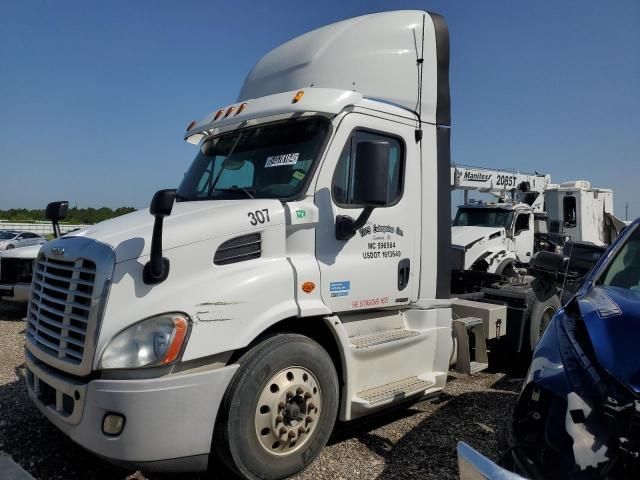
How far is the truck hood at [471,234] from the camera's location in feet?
39.1

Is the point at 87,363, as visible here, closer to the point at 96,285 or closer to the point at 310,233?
the point at 96,285

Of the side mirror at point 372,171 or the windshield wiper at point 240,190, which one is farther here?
the windshield wiper at point 240,190

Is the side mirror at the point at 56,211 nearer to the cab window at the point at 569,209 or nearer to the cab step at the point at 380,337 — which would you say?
the cab step at the point at 380,337

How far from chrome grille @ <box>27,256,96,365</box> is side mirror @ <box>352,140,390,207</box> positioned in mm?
1806

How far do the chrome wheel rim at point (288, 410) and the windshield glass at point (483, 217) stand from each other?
10172 mm

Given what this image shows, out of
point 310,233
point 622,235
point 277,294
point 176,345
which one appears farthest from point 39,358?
point 622,235

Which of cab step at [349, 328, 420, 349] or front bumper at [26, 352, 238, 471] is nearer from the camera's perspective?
front bumper at [26, 352, 238, 471]

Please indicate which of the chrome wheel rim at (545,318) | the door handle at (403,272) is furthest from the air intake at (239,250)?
the chrome wheel rim at (545,318)

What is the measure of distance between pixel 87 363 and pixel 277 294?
120 cm

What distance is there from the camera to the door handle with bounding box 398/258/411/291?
14.1ft

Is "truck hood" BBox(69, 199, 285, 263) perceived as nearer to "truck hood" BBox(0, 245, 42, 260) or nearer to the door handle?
the door handle

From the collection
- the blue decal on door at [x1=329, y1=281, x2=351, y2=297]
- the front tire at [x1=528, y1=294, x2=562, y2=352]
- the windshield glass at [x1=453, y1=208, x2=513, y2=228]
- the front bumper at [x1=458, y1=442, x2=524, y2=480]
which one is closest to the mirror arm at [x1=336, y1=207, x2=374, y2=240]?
the blue decal on door at [x1=329, y1=281, x2=351, y2=297]

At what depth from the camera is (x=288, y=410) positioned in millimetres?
3357

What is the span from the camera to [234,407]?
3092 mm
